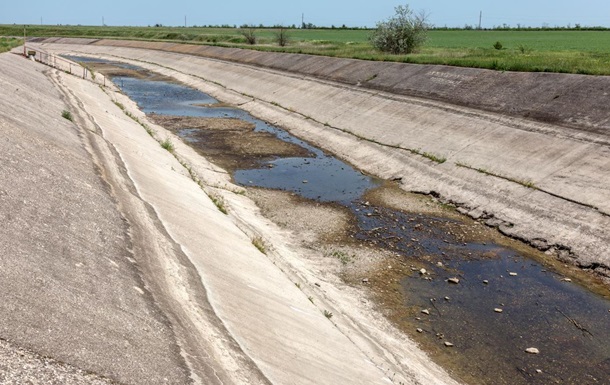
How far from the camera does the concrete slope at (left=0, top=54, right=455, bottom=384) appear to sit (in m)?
7.23

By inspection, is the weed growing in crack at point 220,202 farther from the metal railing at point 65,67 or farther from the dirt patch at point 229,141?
the metal railing at point 65,67

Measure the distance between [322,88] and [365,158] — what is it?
58.7 ft

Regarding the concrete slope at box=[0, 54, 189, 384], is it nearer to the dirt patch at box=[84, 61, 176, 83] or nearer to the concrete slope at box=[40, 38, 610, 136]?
the concrete slope at box=[40, 38, 610, 136]

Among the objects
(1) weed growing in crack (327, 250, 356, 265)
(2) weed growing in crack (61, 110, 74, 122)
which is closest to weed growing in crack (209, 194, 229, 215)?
(1) weed growing in crack (327, 250, 356, 265)

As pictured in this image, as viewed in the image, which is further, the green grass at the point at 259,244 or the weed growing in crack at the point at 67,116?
the weed growing in crack at the point at 67,116

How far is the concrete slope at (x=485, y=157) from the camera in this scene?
1991 centimetres

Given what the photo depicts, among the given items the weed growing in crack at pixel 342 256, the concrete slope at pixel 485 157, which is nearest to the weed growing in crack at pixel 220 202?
the weed growing in crack at pixel 342 256

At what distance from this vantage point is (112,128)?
27.0 m

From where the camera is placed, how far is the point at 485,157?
2689 centimetres

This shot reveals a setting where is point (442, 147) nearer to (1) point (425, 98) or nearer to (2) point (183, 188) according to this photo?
(1) point (425, 98)

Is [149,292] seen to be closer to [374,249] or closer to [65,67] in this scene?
[374,249]

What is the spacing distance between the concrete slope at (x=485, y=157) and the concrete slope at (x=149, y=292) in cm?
906

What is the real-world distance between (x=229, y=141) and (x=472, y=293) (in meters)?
22.8

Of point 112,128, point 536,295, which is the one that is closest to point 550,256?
point 536,295
